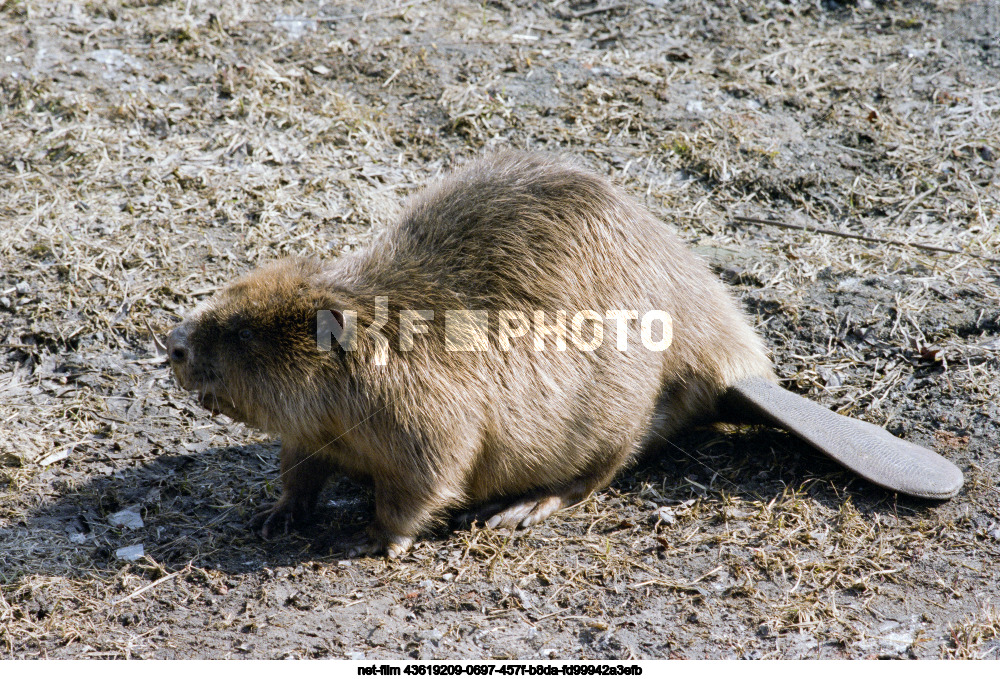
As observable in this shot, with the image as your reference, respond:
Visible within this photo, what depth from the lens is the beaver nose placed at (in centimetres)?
298

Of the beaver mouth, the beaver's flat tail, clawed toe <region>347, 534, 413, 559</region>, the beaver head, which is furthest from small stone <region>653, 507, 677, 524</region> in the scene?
the beaver mouth

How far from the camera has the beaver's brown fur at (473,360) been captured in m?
2.99

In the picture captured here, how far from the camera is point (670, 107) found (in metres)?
5.31

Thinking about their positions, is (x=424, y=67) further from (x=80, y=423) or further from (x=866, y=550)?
(x=866, y=550)

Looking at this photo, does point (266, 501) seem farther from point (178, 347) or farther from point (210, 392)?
point (178, 347)

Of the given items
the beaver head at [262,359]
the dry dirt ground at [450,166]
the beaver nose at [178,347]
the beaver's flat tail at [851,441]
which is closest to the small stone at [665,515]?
the dry dirt ground at [450,166]

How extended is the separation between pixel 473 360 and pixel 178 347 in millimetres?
958

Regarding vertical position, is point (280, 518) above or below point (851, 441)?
below

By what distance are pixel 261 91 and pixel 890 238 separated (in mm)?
3427

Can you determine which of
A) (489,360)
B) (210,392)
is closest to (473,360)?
(489,360)

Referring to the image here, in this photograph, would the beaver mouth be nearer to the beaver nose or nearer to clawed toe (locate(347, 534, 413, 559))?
the beaver nose

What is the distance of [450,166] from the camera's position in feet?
16.0

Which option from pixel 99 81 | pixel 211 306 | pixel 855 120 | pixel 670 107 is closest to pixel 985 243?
pixel 855 120

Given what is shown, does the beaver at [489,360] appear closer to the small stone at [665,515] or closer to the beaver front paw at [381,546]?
the beaver front paw at [381,546]
